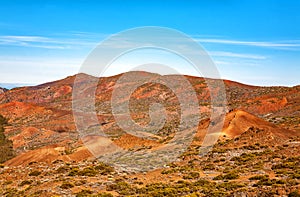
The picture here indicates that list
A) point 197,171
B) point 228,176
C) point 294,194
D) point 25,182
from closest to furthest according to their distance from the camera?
point 294,194 < point 228,176 < point 25,182 < point 197,171

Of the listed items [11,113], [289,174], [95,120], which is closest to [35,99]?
[11,113]

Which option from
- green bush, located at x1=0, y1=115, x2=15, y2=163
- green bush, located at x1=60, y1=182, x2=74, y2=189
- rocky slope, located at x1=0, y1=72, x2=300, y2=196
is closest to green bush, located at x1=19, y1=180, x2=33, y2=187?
rocky slope, located at x1=0, y1=72, x2=300, y2=196

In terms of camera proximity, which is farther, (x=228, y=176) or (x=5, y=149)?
(x=5, y=149)

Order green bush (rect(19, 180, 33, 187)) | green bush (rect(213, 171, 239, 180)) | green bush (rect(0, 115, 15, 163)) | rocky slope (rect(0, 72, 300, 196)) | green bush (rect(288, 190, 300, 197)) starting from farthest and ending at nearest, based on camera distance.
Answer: green bush (rect(0, 115, 15, 163)) → green bush (rect(19, 180, 33, 187)) → green bush (rect(213, 171, 239, 180)) → rocky slope (rect(0, 72, 300, 196)) → green bush (rect(288, 190, 300, 197))

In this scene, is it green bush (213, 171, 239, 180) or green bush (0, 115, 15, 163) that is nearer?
green bush (213, 171, 239, 180)

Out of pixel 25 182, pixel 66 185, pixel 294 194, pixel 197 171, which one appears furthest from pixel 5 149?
pixel 294 194

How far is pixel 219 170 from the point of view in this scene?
92.1ft

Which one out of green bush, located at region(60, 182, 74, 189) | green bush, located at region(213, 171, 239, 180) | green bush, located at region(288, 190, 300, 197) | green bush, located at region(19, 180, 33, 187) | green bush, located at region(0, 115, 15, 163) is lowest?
green bush, located at region(0, 115, 15, 163)

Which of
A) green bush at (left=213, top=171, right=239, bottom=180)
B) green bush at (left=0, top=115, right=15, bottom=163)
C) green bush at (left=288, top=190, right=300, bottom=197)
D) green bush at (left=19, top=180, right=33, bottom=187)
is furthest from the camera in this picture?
green bush at (left=0, top=115, right=15, bottom=163)

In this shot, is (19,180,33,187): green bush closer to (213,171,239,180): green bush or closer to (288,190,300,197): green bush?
(213,171,239,180): green bush

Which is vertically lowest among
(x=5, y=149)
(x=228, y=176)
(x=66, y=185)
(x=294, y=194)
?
(x=5, y=149)

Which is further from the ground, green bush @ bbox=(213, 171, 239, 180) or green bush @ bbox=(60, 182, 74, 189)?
green bush @ bbox=(213, 171, 239, 180)

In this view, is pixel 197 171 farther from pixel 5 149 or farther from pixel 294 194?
pixel 5 149

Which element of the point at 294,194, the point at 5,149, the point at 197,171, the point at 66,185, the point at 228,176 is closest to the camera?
the point at 294,194
